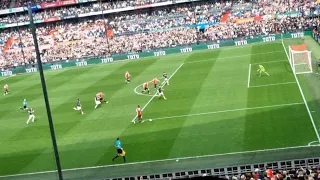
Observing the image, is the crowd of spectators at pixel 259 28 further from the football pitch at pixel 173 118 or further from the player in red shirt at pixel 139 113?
the player in red shirt at pixel 139 113

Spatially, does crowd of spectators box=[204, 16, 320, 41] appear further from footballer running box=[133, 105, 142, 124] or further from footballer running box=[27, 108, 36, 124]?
footballer running box=[133, 105, 142, 124]

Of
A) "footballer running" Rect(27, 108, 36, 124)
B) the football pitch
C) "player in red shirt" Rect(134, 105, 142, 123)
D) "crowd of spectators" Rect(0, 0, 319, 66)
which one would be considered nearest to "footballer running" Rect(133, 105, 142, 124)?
"player in red shirt" Rect(134, 105, 142, 123)

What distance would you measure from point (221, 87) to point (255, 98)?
19.3 feet

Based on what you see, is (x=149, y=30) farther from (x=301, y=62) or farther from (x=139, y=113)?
(x=139, y=113)

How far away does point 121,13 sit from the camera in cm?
9144

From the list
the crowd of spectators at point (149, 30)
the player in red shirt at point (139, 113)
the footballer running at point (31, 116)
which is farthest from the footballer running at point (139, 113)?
the crowd of spectators at point (149, 30)

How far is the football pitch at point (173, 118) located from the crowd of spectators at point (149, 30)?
2090cm

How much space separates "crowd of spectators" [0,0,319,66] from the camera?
239 feet

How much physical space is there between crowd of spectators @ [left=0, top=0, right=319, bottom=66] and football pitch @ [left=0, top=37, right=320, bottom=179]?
823 inches

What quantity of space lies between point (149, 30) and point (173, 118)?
173ft

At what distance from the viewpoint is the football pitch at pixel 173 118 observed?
2597 centimetres

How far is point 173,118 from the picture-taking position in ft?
106

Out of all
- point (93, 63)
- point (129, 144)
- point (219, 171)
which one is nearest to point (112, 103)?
point (129, 144)

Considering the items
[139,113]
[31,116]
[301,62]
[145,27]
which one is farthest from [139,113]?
[145,27]
